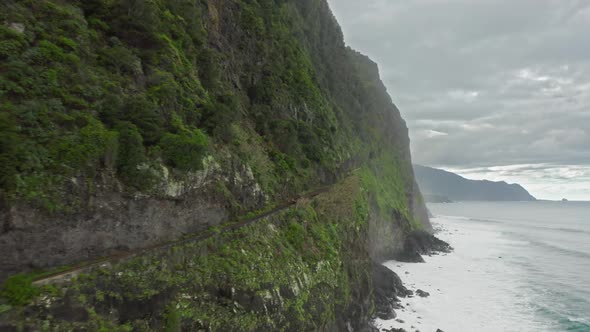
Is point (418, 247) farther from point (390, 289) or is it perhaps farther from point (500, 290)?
point (390, 289)

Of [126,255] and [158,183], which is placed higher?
[158,183]

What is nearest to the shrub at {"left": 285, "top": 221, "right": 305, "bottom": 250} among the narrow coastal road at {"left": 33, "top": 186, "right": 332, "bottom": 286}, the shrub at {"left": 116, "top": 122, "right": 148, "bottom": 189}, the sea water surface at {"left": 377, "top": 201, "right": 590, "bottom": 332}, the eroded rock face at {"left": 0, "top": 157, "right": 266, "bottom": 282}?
the narrow coastal road at {"left": 33, "top": 186, "right": 332, "bottom": 286}

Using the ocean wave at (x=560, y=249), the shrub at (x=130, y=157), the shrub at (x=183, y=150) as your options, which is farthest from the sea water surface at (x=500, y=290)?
the shrub at (x=130, y=157)

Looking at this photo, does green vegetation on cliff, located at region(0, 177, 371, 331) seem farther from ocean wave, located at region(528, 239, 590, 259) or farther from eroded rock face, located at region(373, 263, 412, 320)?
ocean wave, located at region(528, 239, 590, 259)

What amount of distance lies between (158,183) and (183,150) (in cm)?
235

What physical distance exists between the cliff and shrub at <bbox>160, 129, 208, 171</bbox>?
8cm

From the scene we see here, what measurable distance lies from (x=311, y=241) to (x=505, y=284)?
1315 inches

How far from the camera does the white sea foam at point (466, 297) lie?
93.7ft

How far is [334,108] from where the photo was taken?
5375 centimetres

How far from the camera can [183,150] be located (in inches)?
651

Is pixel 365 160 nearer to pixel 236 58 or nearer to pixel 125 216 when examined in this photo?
pixel 236 58

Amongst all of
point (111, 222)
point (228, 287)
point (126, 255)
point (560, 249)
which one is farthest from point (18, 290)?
point (560, 249)

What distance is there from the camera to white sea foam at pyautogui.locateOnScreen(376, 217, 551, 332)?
2855 centimetres

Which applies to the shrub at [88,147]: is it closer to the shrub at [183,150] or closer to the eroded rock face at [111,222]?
the eroded rock face at [111,222]
